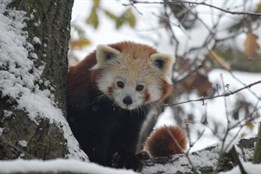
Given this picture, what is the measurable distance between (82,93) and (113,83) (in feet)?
1.23

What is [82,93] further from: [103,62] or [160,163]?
[160,163]

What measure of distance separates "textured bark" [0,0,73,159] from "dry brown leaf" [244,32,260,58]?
7.39 ft

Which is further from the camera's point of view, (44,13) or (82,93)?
(82,93)

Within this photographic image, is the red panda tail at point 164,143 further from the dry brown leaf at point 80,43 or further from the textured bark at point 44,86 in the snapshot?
the dry brown leaf at point 80,43

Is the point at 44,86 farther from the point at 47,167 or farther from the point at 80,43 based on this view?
the point at 80,43

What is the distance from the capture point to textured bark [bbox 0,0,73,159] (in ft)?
8.91

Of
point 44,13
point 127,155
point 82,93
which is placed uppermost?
point 44,13

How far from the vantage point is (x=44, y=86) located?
3072 mm

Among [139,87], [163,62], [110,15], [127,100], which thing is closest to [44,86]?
[127,100]

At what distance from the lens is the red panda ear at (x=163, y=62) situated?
174 inches

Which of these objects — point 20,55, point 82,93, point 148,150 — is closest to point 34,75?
point 20,55

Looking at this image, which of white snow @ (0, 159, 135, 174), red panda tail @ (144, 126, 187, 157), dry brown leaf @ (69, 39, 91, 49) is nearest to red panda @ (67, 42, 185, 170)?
red panda tail @ (144, 126, 187, 157)

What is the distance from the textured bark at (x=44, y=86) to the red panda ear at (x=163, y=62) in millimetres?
1093

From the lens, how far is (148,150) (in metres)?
4.27
